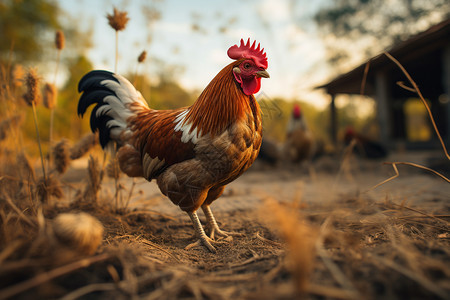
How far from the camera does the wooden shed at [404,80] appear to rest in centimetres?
709

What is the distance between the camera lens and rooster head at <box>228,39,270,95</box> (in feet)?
7.63

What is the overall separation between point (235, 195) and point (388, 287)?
3760 millimetres

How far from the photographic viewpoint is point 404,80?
1073cm

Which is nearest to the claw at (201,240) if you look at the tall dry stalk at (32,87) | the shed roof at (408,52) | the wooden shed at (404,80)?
the tall dry stalk at (32,87)

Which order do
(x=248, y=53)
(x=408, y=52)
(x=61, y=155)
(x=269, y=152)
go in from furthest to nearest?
(x=269, y=152) → (x=408, y=52) → (x=61, y=155) → (x=248, y=53)

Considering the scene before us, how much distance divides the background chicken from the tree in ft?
40.2

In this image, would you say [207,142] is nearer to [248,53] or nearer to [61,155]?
[248,53]

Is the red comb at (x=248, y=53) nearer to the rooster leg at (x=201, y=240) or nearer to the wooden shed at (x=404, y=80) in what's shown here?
the rooster leg at (x=201, y=240)

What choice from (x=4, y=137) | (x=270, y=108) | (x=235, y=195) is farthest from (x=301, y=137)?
(x=4, y=137)

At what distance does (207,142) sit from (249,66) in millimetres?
807

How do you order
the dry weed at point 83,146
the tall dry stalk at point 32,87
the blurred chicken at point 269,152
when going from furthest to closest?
the blurred chicken at point 269,152
the dry weed at point 83,146
the tall dry stalk at point 32,87

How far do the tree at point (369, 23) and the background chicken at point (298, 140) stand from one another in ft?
40.2

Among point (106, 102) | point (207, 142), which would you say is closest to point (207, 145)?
point (207, 142)

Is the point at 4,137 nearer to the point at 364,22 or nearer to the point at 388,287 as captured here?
the point at 388,287
